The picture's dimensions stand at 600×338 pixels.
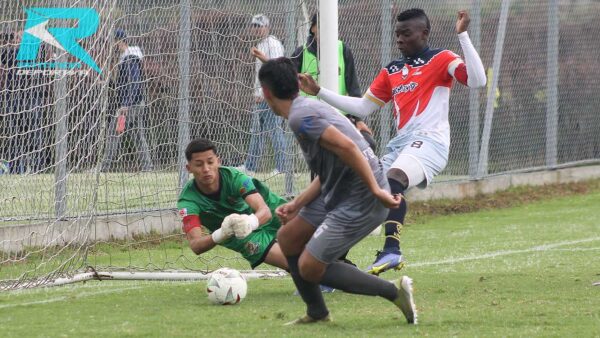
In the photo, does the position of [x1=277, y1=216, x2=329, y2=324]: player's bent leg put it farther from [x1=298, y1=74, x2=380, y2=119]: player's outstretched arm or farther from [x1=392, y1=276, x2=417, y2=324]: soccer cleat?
[x1=298, y1=74, x2=380, y2=119]: player's outstretched arm

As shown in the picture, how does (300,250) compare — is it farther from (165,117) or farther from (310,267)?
(165,117)

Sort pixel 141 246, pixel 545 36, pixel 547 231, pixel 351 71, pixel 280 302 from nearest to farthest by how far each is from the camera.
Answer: pixel 280 302 < pixel 351 71 < pixel 141 246 < pixel 547 231 < pixel 545 36

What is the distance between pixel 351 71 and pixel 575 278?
2644mm

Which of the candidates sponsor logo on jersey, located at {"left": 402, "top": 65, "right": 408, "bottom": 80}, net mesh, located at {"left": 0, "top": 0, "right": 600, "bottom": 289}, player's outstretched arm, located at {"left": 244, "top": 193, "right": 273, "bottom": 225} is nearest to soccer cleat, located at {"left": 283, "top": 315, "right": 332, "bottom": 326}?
player's outstretched arm, located at {"left": 244, "top": 193, "right": 273, "bottom": 225}

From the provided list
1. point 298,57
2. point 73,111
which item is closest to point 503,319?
point 73,111

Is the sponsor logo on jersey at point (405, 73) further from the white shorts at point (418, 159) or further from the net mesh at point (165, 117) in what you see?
the net mesh at point (165, 117)

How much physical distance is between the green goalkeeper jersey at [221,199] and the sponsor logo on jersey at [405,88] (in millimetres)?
1182

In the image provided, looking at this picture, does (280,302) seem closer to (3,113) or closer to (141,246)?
(3,113)

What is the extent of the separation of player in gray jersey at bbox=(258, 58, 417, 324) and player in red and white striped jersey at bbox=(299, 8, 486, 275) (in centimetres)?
144

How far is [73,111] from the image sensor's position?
8672mm

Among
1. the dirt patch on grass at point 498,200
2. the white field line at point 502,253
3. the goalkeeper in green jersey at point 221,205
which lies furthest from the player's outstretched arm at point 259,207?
the dirt patch on grass at point 498,200

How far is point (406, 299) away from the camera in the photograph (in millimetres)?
6594

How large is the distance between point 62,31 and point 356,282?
338cm

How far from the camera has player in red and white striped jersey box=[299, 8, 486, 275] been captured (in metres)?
8.12
